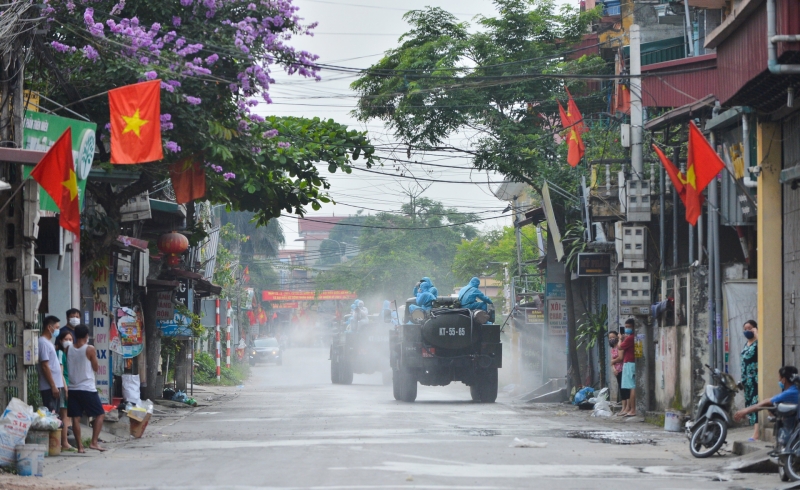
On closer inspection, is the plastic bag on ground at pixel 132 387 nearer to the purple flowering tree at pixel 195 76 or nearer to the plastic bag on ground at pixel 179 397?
the purple flowering tree at pixel 195 76

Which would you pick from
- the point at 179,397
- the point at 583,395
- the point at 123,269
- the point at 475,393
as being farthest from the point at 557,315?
the point at 123,269

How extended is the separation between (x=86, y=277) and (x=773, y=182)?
12.2 meters

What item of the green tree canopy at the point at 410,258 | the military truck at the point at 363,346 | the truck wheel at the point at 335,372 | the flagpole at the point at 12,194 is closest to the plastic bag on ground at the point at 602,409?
the flagpole at the point at 12,194

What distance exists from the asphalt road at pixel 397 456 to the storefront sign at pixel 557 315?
10.4 m

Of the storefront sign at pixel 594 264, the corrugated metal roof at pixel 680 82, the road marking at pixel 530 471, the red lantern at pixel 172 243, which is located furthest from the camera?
the red lantern at pixel 172 243

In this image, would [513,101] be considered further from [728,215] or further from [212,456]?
[212,456]

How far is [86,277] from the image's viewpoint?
2078 cm

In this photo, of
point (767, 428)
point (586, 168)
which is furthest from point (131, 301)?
point (767, 428)

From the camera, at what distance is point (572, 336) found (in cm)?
3036

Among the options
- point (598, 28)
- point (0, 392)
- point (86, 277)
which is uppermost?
point (598, 28)

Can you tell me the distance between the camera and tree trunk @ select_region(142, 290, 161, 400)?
91.3 feet

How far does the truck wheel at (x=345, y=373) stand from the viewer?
42.1 m

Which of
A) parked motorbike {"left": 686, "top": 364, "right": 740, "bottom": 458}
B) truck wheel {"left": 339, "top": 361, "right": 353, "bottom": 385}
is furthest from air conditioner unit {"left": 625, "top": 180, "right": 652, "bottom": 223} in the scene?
truck wheel {"left": 339, "top": 361, "right": 353, "bottom": 385}

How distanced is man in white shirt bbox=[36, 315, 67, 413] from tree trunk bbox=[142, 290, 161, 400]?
1336 cm
